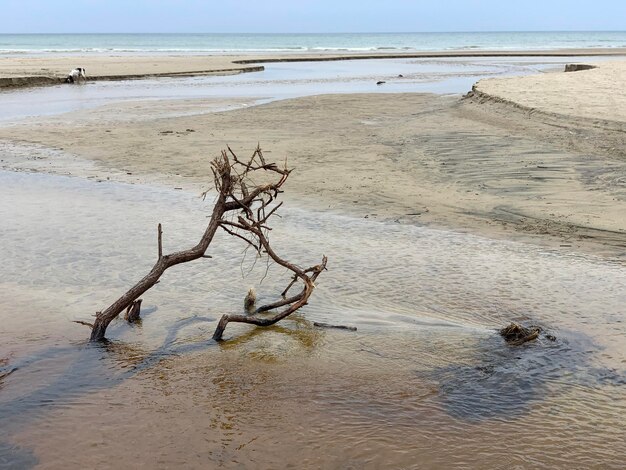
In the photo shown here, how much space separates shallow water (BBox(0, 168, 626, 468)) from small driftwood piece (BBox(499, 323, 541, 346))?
2.6 inches

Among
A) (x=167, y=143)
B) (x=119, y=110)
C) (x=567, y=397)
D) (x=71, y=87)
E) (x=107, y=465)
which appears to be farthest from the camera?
(x=71, y=87)

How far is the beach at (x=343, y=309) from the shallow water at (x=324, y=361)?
0.05ft

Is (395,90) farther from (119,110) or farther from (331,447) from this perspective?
(331,447)

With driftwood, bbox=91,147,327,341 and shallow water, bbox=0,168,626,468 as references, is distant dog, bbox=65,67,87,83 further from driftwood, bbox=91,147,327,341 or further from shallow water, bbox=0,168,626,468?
driftwood, bbox=91,147,327,341

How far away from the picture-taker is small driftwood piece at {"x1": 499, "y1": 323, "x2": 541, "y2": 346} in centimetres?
511

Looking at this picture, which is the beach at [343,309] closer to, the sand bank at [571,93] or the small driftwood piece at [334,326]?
the small driftwood piece at [334,326]

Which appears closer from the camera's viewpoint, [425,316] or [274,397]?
[274,397]

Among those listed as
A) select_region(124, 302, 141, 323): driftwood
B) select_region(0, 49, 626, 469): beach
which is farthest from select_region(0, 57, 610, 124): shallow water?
select_region(124, 302, 141, 323): driftwood

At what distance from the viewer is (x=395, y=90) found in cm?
2505

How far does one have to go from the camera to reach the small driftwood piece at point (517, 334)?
511 cm

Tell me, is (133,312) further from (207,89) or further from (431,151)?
A: (207,89)

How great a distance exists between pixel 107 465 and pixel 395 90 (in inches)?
885

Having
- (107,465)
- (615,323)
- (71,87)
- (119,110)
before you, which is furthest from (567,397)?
(71,87)

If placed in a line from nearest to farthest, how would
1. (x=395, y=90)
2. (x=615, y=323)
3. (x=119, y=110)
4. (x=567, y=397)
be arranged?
(x=567, y=397)
(x=615, y=323)
(x=119, y=110)
(x=395, y=90)
